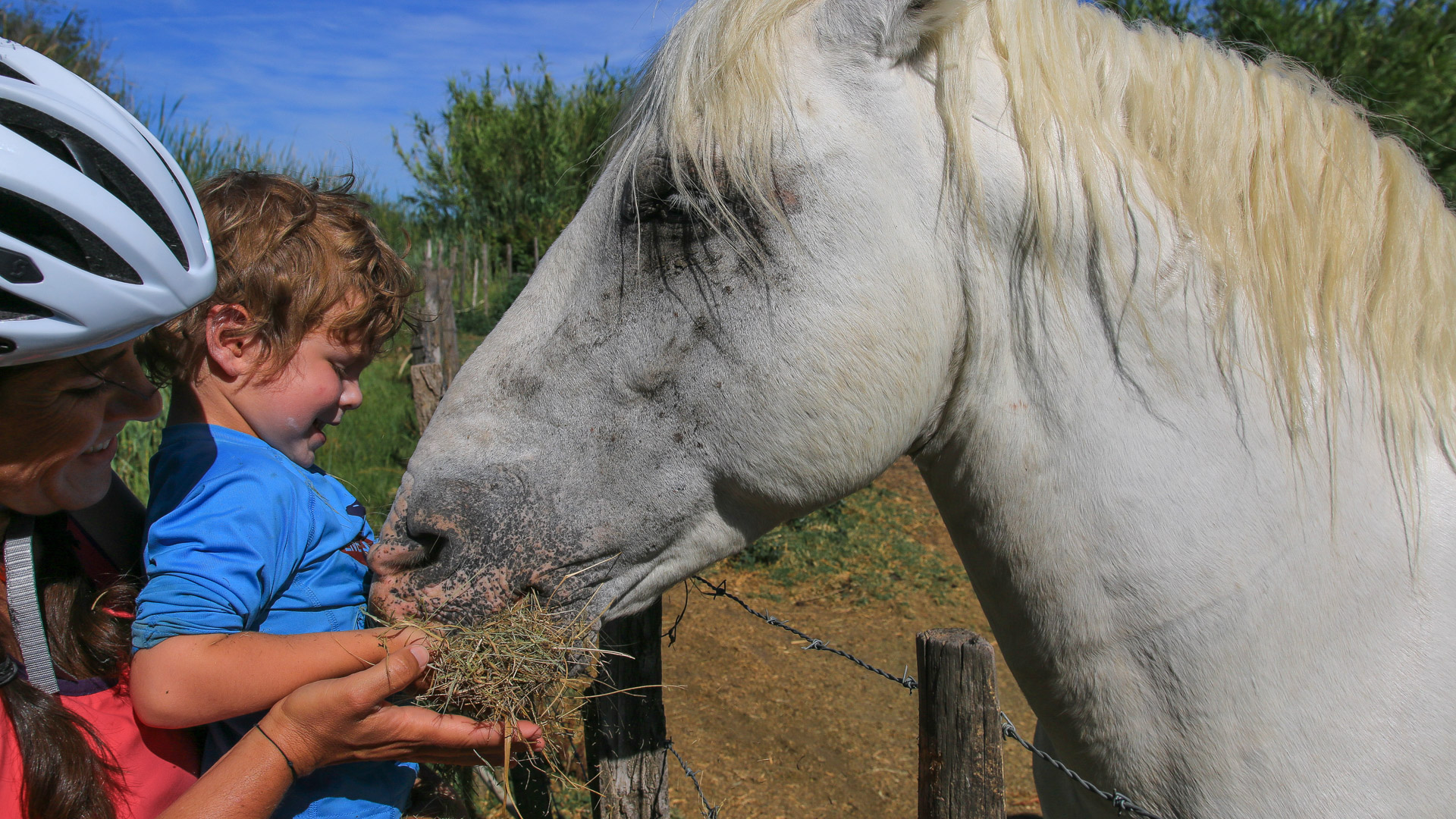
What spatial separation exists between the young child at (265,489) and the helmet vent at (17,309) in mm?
341

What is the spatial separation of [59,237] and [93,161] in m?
0.14

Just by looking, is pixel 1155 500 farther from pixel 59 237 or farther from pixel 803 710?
pixel 803 710

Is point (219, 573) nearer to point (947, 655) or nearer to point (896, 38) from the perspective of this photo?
point (947, 655)

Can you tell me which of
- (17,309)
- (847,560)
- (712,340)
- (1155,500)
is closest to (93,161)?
(17,309)

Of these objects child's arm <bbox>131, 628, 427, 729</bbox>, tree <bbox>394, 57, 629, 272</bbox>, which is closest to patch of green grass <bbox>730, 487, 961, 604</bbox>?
child's arm <bbox>131, 628, 427, 729</bbox>

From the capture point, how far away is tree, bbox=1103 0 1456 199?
4.82m

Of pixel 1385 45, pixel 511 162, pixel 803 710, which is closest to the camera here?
pixel 803 710

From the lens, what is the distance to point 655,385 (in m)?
1.31

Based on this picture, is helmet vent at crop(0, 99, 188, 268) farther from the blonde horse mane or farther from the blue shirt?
the blonde horse mane

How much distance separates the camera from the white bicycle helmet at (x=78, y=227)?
1106 millimetres

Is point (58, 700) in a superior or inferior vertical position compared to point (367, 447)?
inferior

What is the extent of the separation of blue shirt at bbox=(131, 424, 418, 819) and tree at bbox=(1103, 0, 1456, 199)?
17.2ft

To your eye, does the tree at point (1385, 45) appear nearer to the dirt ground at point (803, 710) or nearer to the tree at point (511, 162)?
the dirt ground at point (803, 710)

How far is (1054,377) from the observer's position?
121cm
